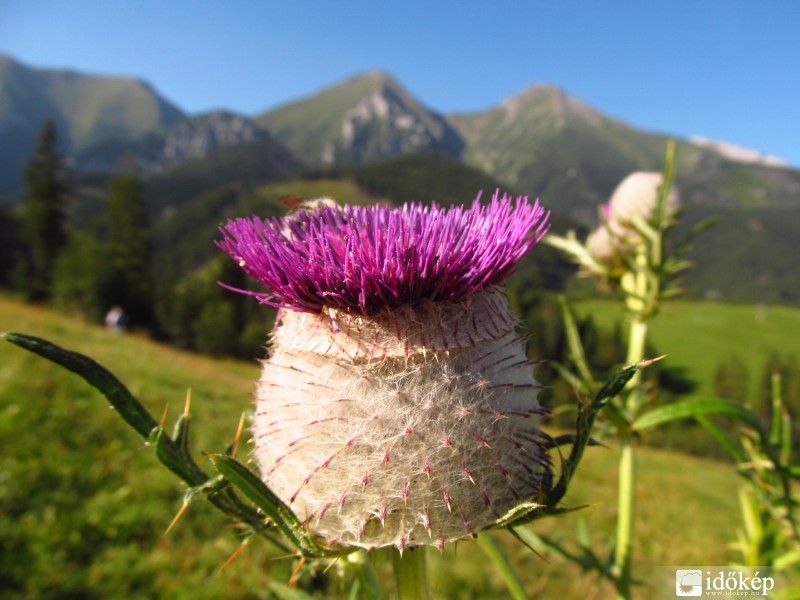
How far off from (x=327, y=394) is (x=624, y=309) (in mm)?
2684

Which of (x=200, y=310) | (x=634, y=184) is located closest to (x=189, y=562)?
(x=634, y=184)

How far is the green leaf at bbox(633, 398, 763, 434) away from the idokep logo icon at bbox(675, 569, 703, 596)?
0.88 metres

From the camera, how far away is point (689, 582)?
8.73 ft

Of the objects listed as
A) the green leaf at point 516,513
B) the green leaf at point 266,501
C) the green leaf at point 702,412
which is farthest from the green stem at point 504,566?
the green leaf at point 702,412

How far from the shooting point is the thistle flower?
176 cm

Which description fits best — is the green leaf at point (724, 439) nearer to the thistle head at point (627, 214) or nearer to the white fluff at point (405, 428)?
the white fluff at point (405, 428)

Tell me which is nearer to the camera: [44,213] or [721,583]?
[721,583]

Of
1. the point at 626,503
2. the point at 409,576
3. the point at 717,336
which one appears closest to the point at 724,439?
the point at 626,503

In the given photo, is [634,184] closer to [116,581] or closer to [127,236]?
[116,581]

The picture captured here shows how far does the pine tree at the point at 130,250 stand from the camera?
209 ft

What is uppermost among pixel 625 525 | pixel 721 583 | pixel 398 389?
pixel 398 389

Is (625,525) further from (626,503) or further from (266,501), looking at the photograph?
(266,501)

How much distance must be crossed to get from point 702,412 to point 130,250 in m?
73.1

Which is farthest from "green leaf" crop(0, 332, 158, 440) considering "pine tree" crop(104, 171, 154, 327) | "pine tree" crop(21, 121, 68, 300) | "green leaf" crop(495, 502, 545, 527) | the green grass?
the green grass
